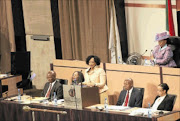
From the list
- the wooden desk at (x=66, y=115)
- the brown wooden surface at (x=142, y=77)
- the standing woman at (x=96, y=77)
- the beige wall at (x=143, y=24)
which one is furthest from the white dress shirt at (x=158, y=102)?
the beige wall at (x=143, y=24)

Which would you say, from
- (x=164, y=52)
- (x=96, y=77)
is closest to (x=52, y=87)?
(x=96, y=77)

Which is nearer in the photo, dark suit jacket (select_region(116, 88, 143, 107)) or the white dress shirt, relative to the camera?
the white dress shirt

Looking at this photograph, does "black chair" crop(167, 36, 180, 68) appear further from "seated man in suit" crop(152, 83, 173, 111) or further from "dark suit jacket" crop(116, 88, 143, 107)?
"seated man in suit" crop(152, 83, 173, 111)

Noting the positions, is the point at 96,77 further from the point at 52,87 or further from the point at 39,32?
the point at 39,32

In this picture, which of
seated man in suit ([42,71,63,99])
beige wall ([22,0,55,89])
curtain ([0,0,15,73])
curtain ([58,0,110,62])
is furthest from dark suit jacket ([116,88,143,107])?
curtain ([0,0,15,73])

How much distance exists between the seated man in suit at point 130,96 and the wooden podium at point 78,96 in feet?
1.59

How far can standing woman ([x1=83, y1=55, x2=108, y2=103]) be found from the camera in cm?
773

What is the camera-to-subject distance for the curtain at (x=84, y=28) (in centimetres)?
1009

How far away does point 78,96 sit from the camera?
6871mm

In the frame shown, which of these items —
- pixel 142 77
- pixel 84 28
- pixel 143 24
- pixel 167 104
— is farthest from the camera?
pixel 84 28

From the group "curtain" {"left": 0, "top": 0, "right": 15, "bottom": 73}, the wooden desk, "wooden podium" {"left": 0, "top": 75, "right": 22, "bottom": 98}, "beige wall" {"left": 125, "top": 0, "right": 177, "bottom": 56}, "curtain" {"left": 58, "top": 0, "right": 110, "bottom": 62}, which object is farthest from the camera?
"curtain" {"left": 0, "top": 0, "right": 15, "bottom": 73}

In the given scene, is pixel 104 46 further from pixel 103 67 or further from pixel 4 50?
pixel 4 50

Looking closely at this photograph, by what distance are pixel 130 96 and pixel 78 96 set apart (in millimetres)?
839

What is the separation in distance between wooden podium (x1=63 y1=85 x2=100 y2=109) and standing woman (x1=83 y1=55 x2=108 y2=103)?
662 millimetres
